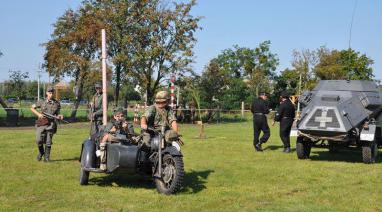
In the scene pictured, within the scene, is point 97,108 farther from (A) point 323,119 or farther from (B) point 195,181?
→ (A) point 323,119

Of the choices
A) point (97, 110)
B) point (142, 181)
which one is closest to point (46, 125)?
point (97, 110)

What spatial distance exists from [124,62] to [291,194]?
24295 millimetres

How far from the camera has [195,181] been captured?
9875 millimetres

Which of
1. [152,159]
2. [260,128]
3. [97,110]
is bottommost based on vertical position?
[152,159]

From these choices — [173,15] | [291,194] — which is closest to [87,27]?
[173,15]

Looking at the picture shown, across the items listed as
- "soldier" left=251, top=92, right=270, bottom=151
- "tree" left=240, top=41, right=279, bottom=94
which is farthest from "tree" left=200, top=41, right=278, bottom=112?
"soldier" left=251, top=92, right=270, bottom=151

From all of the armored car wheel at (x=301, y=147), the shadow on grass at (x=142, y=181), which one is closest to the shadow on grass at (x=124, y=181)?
the shadow on grass at (x=142, y=181)

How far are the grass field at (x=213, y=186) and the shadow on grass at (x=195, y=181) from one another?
17mm

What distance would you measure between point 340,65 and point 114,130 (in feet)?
160

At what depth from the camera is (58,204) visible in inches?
300

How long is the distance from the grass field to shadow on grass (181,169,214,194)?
0.05 feet

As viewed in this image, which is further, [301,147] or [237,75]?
[237,75]

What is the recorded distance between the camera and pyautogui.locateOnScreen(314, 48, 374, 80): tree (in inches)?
2093

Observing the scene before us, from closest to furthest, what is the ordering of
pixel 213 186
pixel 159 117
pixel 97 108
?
pixel 159 117, pixel 213 186, pixel 97 108
